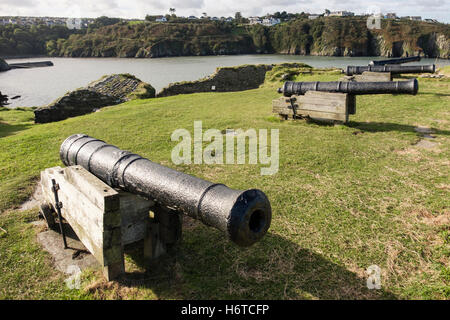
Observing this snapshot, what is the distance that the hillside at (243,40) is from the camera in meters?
86.2

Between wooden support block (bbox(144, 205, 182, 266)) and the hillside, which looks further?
the hillside

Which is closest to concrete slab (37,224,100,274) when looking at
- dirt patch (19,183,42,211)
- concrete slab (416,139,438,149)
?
dirt patch (19,183,42,211)

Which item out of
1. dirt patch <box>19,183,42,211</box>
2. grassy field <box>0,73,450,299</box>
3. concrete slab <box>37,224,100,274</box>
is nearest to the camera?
grassy field <box>0,73,450,299</box>

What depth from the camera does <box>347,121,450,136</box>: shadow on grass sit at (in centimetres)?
833

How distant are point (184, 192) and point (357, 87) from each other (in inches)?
256

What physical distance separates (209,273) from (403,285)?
1.84 metres

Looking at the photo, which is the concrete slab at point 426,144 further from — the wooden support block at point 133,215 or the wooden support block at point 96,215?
the wooden support block at point 96,215

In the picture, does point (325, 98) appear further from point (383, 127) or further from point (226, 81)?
point (226, 81)

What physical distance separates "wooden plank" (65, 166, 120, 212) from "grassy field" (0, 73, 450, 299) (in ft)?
2.65

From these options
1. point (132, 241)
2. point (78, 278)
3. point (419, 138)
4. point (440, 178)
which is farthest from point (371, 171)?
point (78, 278)

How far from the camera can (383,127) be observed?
865 centimetres

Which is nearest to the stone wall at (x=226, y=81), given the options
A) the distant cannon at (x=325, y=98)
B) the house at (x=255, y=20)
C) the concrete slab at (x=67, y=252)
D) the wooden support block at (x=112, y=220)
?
the distant cannon at (x=325, y=98)

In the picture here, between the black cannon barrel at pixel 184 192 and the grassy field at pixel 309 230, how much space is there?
885mm

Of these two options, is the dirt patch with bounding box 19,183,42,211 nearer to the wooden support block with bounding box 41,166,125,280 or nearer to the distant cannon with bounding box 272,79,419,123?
the wooden support block with bounding box 41,166,125,280
